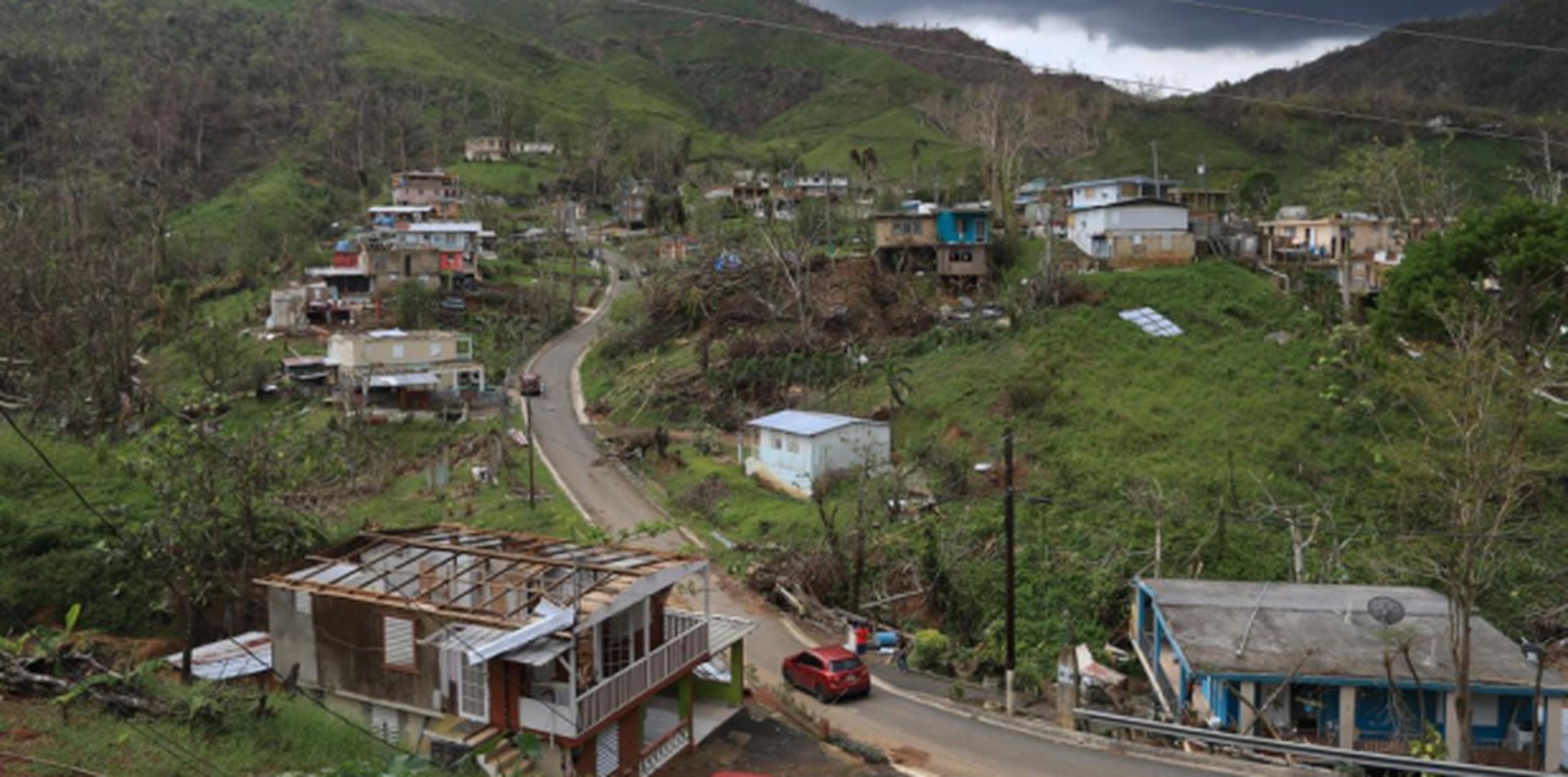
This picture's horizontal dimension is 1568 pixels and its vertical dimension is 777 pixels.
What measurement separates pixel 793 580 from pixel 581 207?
58665mm

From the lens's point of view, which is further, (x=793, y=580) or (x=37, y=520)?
(x=793, y=580)

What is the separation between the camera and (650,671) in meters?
14.0

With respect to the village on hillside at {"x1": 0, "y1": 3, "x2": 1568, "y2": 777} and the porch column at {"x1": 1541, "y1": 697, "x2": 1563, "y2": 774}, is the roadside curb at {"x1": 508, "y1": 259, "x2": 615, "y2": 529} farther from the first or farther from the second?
the porch column at {"x1": 1541, "y1": 697, "x2": 1563, "y2": 774}

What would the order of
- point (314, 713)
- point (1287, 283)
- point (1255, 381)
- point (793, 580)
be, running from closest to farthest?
point (314, 713) → point (793, 580) → point (1255, 381) → point (1287, 283)

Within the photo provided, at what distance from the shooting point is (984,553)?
Result: 2361 cm

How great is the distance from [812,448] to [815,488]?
1.38 metres

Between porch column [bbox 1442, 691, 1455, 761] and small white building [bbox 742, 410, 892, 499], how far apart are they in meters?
13.6

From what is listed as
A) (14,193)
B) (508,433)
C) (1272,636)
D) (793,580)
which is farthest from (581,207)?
(1272,636)

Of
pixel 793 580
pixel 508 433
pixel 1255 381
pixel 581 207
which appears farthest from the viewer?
pixel 581 207

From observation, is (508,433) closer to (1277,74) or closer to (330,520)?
(330,520)

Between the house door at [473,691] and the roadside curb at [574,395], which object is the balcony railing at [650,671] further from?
the roadside curb at [574,395]

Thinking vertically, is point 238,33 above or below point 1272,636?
above

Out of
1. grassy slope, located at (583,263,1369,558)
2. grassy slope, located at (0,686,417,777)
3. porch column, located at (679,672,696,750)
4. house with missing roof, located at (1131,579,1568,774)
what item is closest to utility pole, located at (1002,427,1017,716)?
house with missing roof, located at (1131,579,1568,774)

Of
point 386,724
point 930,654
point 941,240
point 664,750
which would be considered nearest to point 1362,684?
point 930,654
